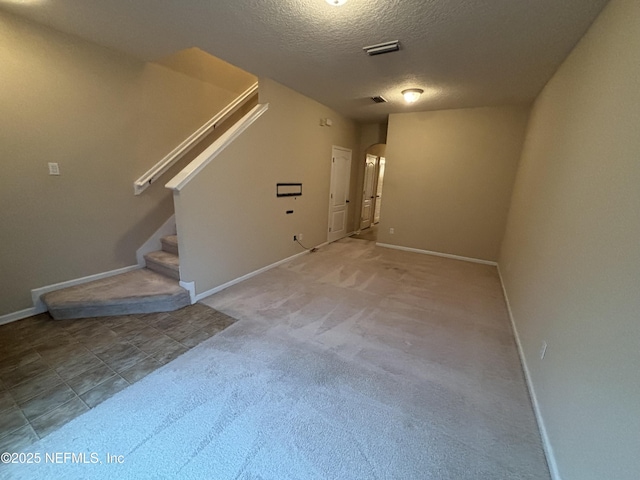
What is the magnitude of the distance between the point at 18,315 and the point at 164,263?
131cm

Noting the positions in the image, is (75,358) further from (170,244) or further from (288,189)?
(288,189)

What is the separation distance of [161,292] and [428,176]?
477 cm

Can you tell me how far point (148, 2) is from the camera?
1.96m

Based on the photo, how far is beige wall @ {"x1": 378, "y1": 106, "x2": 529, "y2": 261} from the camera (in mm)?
4320

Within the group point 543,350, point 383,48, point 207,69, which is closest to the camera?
point 543,350

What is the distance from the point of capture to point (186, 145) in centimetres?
363

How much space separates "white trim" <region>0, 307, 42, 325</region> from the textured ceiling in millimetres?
2718

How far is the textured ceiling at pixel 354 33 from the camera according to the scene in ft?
6.29

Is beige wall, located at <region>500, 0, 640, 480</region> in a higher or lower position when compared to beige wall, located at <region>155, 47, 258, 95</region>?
lower

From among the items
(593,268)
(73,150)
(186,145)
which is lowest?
(593,268)

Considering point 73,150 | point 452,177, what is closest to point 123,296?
point 73,150

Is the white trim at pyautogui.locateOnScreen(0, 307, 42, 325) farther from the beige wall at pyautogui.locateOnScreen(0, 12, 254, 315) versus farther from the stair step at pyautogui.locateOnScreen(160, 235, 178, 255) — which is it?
the stair step at pyautogui.locateOnScreen(160, 235, 178, 255)

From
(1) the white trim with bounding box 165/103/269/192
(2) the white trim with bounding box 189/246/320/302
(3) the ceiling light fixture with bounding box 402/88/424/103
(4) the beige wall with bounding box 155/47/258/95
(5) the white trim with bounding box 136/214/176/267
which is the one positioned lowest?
(2) the white trim with bounding box 189/246/320/302

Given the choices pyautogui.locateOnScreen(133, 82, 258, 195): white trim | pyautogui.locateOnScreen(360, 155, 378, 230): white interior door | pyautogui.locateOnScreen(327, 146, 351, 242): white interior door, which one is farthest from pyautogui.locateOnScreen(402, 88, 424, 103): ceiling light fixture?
pyautogui.locateOnScreen(360, 155, 378, 230): white interior door
